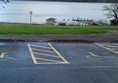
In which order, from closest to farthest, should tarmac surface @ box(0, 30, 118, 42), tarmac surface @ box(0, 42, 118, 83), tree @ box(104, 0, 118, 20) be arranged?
tarmac surface @ box(0, 42, 118, 83)
tarmac surface @ box(0, 30, 118, 42)
tree @ box(104, 0, 118, 20)

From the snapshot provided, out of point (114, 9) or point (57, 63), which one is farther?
point (114, 9)

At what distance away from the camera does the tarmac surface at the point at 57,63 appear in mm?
10664

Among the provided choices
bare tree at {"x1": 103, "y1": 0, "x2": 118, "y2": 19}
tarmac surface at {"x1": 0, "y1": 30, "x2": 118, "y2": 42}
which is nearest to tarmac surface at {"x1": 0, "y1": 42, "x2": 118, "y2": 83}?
tarmac surface at {"x1": 0, "y1": 30, "x2": 118, "y2": 42}

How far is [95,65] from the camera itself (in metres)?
12.9

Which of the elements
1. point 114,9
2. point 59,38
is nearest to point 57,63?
point 59,38

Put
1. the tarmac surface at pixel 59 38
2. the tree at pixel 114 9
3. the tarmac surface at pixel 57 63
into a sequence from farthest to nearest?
the tree at pixel 114 9, the tarmac surface at pixel 59 38, the tarmac surface at pixel 57 63

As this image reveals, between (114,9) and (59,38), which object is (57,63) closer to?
(59,38)

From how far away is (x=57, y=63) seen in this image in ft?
43.3

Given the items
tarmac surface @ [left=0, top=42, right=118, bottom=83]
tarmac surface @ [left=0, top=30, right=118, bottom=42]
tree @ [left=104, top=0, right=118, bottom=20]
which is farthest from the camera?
tree @ [left=104, top=0, right=118, bottom=20]

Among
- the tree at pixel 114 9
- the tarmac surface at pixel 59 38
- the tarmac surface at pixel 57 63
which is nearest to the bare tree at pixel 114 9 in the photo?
the tree at pixel 114 9

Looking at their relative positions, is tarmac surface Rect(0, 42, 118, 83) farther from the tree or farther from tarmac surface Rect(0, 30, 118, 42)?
the tree

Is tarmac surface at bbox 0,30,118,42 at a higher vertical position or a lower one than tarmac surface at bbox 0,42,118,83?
higher

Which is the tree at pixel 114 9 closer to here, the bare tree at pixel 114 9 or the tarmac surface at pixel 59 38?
the bare tree at pixel 114 9

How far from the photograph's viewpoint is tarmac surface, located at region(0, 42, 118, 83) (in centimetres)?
1066
